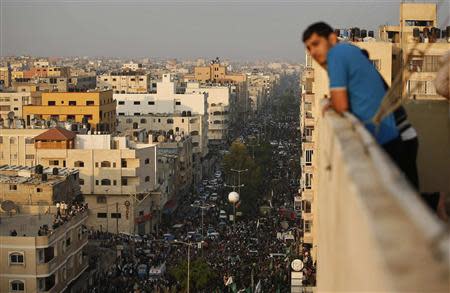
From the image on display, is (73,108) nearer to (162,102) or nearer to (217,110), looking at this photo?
(162,102)

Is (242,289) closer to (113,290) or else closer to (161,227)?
(113,290)

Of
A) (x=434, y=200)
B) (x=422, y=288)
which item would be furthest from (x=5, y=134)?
(x=422, y=288)

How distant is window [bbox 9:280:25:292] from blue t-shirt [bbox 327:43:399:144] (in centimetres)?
1607

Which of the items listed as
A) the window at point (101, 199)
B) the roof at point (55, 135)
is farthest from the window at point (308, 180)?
the roof at point (55, 135)

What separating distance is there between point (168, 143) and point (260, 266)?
51.8 ft

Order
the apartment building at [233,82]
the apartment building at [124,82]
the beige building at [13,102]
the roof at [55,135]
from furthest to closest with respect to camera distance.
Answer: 1. the apartment building at [233,82]
2. the apartment building at [124,82]
3. the beige building at [13,102]
4. the roof at [55,135]

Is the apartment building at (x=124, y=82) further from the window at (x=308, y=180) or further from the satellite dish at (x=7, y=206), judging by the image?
the satellite dish at (x=7, y=206)

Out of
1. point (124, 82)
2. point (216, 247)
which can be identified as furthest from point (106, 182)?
point (124, 82)

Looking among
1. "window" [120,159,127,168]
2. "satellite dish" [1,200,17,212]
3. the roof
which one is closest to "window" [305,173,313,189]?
"satellite dish" [1,200,17,212]

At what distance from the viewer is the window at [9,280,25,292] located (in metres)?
18.1

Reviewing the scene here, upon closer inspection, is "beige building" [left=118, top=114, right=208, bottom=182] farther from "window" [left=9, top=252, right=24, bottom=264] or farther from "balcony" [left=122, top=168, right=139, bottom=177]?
"window" [left=9, top=252, right=24, bottom=264]

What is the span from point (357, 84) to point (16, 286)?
16.3 metres

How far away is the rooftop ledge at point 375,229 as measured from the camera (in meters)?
1.29

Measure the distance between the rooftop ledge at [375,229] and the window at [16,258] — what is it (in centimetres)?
1621
